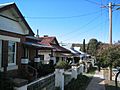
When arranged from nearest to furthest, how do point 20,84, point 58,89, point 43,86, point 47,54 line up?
point 20,84 → point 43,86 → point 58,89 → point 47,54

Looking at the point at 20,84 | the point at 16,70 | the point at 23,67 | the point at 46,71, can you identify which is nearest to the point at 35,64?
the point at 46,71

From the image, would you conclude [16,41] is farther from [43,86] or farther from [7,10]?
[43,86]

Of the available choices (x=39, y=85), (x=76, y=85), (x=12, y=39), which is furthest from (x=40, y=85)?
(x=76, y=85)

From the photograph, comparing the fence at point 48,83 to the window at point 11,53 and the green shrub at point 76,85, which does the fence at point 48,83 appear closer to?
the green shrub at point 76,85

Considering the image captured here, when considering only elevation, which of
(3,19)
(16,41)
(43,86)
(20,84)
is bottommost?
(43,86)

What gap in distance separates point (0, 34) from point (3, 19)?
3.76ft

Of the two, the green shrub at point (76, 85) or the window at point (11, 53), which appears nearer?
the window at point (11, 53)

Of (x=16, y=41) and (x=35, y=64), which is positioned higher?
(x=16, y=41)

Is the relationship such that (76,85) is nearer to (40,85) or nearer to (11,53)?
(11,53)

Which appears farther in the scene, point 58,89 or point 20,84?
point 58,89

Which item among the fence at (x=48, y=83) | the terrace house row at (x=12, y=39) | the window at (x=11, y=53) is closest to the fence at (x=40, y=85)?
the fence at (x=48, y=83)

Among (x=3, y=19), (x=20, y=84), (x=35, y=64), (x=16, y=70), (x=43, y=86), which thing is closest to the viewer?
(x=20, y=84)

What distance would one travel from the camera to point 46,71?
61.2 ft

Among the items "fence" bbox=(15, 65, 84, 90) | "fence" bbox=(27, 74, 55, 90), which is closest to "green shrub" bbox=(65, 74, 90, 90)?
"fence" bbox=(15, 65, 84, 90)
